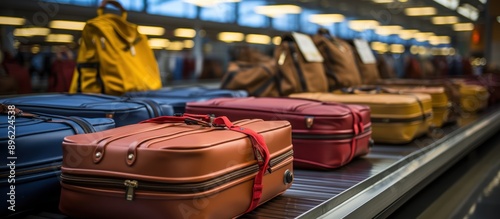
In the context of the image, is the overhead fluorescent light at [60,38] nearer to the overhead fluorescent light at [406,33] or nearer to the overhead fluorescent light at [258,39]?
the overhead fluorescent light at [258,39]

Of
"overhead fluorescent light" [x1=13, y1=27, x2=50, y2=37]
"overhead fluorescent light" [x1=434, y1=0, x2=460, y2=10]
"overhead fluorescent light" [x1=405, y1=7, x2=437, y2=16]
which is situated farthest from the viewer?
"overhead fluorescent light" [x1=405, y1=7, x2=437, y2=16]

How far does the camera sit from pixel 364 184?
1.84m

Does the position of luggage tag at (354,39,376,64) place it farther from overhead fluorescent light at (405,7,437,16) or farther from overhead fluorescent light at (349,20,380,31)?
overhead fluorescent light at (349,20,380,31)

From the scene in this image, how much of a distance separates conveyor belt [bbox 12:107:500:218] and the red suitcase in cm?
6

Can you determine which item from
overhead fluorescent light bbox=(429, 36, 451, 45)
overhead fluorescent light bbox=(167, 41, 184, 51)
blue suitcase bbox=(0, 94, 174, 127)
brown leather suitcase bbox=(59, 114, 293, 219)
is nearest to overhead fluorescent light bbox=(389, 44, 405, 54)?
overhead fluorescent light bbox=(429, 36, 451, 45)

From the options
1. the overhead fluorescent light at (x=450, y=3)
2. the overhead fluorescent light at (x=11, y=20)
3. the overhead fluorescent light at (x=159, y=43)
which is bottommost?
the overhead fluorescent light at (x=159, y=43)

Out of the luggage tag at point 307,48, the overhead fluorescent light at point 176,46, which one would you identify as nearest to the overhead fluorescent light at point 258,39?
the overhead fluorescent light at point 176,46

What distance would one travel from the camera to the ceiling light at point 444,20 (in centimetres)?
804

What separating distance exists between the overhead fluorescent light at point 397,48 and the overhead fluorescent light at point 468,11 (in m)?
2.54

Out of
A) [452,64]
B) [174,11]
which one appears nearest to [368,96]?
[174,11]

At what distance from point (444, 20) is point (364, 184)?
290 inches

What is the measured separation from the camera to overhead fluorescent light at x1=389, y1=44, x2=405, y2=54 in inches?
412

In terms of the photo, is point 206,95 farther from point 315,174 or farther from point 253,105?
point 315,174

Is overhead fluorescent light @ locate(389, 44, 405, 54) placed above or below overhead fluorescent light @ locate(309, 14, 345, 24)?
below
